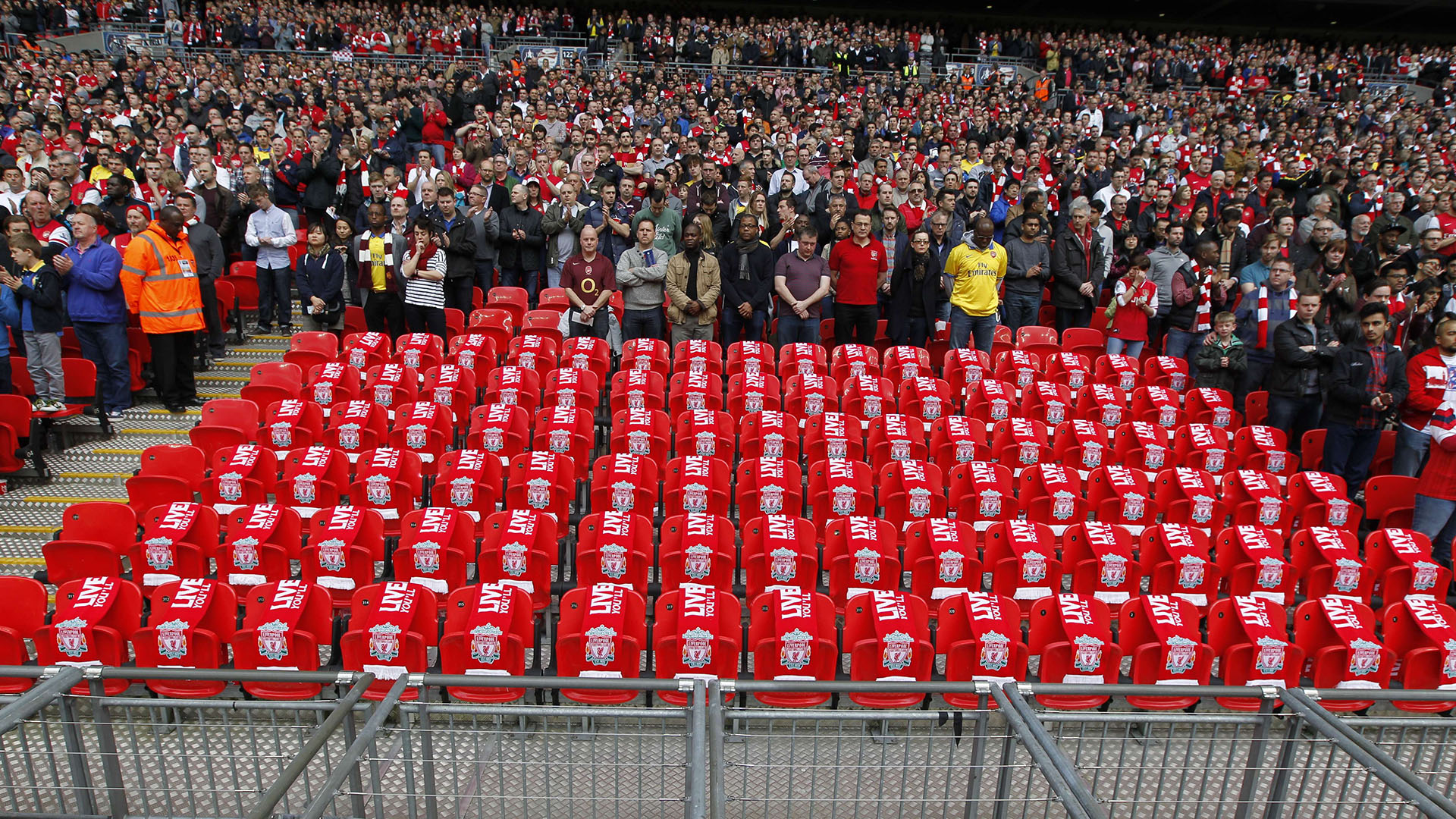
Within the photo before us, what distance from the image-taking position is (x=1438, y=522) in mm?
6043

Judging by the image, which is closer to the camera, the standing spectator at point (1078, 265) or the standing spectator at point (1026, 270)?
the standing spectator at point (1026, 270)

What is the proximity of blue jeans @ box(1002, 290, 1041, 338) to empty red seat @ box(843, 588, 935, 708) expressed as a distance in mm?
5115

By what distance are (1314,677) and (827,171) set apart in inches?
332

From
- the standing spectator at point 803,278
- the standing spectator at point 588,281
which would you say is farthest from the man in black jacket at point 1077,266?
the standing spectator at point 588,281

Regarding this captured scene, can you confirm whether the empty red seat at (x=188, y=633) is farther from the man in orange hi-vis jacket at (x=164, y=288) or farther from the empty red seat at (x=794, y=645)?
the man in orange hi-vis jacket at (x=164, y=288)

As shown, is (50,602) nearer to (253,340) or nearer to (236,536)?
(236,536)

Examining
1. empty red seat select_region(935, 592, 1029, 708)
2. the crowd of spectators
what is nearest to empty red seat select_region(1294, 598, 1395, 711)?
empty red seat select_region(935, 592, 1029, 708)

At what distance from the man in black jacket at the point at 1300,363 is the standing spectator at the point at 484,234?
271 inches

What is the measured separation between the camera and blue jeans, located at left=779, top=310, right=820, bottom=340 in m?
8.89

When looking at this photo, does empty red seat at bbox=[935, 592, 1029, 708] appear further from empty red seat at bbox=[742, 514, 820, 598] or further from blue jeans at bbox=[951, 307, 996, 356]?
blue jeans at bbox=[951, 307, 996, 356]

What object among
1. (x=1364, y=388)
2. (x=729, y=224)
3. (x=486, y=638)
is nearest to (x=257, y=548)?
(x=486, y=638)

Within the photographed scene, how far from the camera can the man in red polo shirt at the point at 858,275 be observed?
28.4 feet

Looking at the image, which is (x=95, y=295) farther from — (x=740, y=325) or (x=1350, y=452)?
(x=1350, y=452)

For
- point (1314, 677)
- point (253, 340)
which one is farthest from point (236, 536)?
point (1314, 677)
